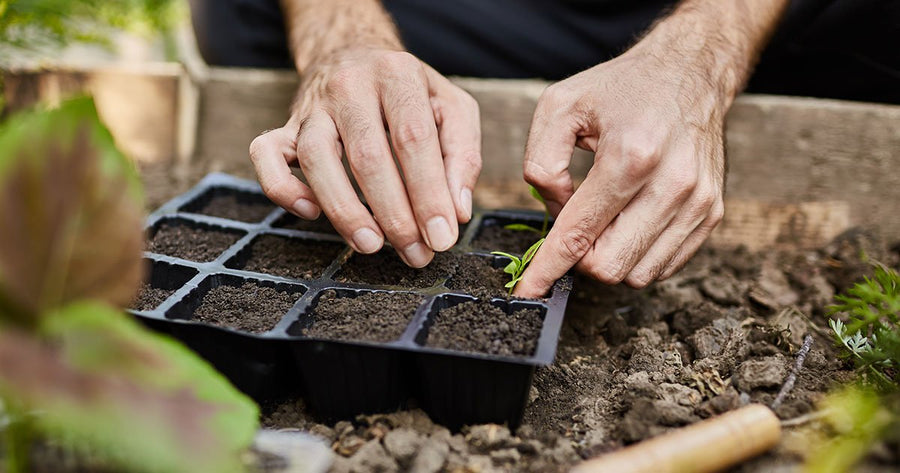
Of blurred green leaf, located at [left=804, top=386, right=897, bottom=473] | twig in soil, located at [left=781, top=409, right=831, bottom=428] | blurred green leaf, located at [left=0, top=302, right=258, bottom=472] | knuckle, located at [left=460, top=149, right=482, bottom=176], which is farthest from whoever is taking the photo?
knuckle, located at [left=460, top=149, right=482, bottom=176]

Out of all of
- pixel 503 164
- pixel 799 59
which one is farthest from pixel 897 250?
pixel 503 164

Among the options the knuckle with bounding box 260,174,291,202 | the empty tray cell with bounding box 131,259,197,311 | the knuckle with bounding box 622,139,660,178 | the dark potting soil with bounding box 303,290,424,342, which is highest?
the knuckle with bounding box 260,174,291,202

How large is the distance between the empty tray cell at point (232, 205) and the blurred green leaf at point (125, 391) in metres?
0.99

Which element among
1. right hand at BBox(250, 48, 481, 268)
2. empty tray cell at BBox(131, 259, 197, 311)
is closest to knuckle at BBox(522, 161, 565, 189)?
right hand at BBox(250, 48, 481, 268)

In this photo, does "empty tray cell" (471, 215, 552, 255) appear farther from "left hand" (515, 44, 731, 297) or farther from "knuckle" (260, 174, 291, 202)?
"knuckle" (260, 174, 291, 202)

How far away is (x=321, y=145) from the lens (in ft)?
4.36

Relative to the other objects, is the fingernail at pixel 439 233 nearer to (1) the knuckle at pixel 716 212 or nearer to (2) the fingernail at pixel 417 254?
(2) the fingernail at pixel 417 254

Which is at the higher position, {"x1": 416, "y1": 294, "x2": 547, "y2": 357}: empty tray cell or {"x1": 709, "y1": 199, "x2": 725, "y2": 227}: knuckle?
{"x1": 416, "y1": 294, "x2": 547, "y2": 357}: empty tray cell

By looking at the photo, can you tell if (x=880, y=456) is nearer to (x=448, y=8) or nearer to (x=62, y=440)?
(x=62, y=440)

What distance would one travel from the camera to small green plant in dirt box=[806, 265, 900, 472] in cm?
89

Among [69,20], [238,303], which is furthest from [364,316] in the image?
[69,20]

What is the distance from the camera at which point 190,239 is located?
5.35ft

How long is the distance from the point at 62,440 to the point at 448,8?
1.86 meters

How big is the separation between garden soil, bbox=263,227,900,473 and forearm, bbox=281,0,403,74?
30.0 inches
